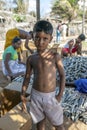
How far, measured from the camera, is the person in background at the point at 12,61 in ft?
15.9

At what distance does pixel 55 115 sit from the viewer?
88.7 inches

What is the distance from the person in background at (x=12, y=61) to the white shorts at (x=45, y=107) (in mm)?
2658

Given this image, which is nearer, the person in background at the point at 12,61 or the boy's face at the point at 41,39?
the boy's face at the point at 41,39

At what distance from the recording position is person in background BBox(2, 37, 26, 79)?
15.9 feet

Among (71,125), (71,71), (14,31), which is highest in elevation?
(14,31)

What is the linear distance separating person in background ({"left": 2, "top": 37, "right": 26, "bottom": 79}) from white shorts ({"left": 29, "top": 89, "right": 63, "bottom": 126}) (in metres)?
2.66

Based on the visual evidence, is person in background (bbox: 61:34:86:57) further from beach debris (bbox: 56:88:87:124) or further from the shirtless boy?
the shirtless boy

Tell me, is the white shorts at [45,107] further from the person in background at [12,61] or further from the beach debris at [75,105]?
the person in background at [12,61]

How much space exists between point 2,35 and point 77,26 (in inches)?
416

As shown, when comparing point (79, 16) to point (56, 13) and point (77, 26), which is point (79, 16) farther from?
point (77, 26)

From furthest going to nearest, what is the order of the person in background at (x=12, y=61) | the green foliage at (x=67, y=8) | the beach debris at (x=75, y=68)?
the green foliage at (x=67, y=8) < the person in background at (x=12, y=61) < the beach debris at (x=75, y=68)

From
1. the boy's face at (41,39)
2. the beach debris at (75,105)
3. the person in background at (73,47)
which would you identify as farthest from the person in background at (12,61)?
the boy's face at (41,39)

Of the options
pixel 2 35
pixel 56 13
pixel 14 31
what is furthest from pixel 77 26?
pixel 14 31

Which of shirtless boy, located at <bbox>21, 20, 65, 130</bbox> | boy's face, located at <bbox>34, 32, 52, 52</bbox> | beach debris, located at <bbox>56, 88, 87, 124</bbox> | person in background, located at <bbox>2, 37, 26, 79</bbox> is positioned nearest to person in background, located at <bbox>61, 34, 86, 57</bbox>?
person in background, located at <bbox>2, 37, 26, 79</bbox>
